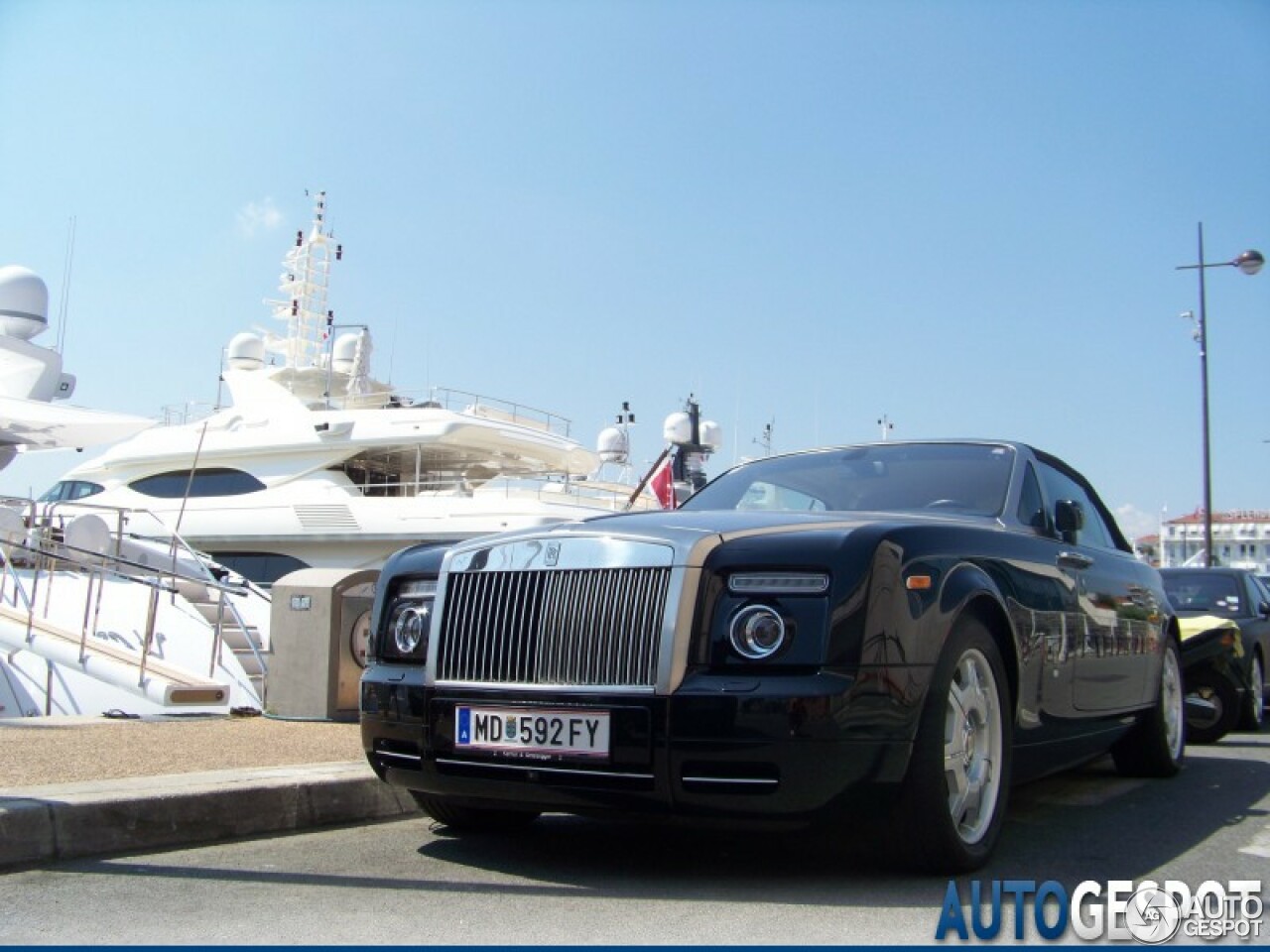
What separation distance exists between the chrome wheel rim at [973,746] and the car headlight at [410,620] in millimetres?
1822

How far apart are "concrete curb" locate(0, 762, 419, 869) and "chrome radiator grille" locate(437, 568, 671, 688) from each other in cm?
134

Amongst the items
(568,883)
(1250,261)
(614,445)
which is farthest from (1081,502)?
(614,445)

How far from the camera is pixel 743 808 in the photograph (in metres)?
3.43

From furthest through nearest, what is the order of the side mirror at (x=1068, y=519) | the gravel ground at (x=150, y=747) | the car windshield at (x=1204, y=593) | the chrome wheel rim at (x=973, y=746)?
the car windshield at (x=1204, y=593)
the gravel ground at (x=150, y=747)
the side mirror at (x=1068, y=519)
the chrome wheel rim at (x=973, y=746)

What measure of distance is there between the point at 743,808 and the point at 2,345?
68.3ft

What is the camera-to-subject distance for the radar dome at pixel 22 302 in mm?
21234

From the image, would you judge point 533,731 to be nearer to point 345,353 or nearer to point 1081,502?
point 1081,502

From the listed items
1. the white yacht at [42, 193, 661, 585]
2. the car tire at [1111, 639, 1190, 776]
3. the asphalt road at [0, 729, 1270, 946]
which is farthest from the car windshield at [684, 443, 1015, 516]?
the white yacht at [42, 193, 661, 585]

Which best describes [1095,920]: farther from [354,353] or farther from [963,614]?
[354,353]

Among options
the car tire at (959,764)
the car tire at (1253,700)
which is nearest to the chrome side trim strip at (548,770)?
the car tire at (959,764)

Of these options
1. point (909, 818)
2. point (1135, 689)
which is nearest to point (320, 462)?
point (1135, 689)

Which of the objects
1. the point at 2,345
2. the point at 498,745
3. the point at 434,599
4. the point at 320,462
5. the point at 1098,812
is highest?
the point at 2,345

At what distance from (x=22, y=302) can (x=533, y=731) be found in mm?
21065

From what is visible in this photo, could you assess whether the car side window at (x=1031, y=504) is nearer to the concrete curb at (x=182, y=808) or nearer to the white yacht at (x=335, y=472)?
the concrete curb at (x=182, y=808)
